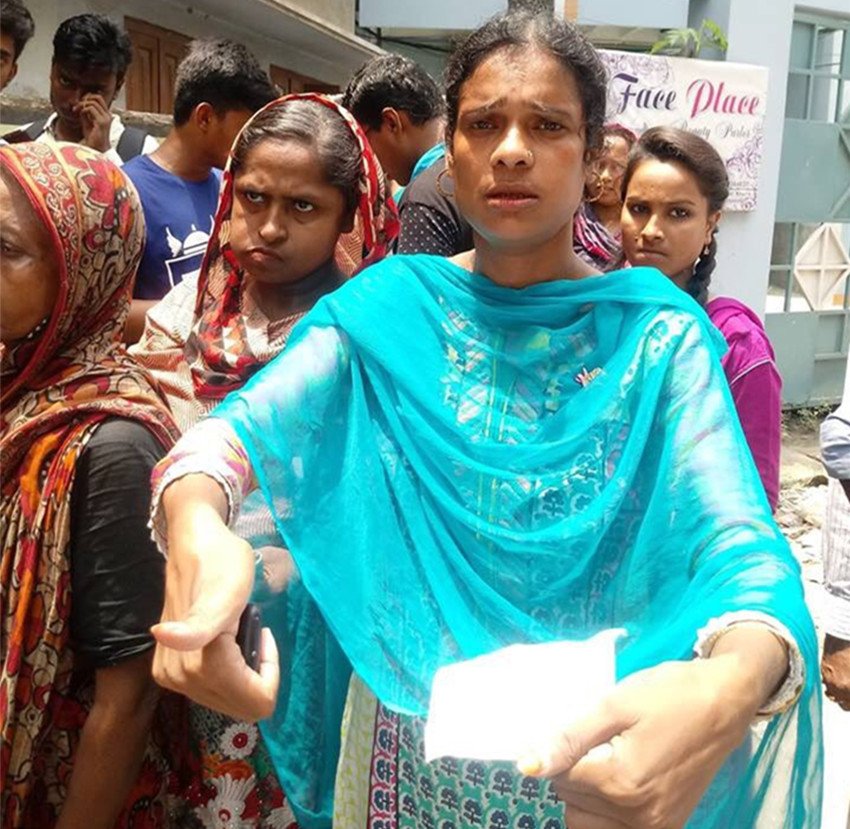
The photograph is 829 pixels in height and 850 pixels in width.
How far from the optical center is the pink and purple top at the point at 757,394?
2.48m

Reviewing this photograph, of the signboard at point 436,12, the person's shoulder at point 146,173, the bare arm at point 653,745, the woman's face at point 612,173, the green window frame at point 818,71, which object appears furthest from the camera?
the signboard at point 436,12

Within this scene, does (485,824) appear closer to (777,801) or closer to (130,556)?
(777,801)

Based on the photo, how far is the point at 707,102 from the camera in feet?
23.1

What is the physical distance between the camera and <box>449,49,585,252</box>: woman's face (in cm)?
141

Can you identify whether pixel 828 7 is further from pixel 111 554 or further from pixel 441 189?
pixel 111 554

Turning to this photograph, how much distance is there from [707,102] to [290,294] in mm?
5742

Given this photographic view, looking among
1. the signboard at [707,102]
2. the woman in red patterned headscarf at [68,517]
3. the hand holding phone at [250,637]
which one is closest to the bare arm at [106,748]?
the woman in red patterned headscarf at [68,517]

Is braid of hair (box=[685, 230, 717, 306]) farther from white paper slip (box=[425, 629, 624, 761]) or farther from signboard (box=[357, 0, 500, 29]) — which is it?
signboard (box=[357, 0, 500, 29])

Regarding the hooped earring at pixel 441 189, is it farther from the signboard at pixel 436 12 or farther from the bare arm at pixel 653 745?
the signboard at pixel 436 12

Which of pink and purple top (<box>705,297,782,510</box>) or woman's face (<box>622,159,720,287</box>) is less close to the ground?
woman's face (<box>622,159,720,287</box>)

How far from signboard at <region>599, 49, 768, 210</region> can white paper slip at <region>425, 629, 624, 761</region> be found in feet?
20.0

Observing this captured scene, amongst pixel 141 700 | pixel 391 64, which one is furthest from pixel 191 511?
pixel 391 64

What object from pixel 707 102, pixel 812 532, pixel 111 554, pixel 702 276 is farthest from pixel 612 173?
pixel 707 102

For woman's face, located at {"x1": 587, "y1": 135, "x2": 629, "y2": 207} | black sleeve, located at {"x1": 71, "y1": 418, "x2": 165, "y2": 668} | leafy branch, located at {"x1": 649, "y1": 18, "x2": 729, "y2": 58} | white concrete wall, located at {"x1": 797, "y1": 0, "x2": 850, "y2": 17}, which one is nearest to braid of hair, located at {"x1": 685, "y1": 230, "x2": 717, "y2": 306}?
woman's face, located at {"x1": 587, "y1": 135, "x2": 629, "y2": 207}
